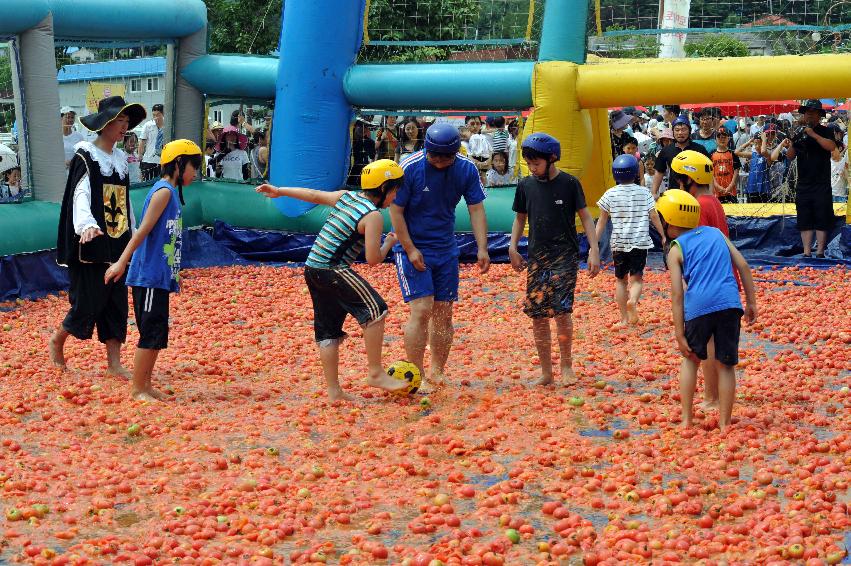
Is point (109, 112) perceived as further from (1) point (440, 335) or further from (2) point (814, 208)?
(2) point (814, 208)

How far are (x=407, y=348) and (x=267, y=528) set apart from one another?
2922mm

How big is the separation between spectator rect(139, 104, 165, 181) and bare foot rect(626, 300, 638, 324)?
781cm

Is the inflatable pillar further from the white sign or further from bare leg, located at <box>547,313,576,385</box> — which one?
bare leg, located at <box>547,313,576,385</box>

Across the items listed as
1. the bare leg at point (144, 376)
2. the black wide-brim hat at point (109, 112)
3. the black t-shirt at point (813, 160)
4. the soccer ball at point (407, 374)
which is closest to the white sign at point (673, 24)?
the black t-shirt at point (813, 160)

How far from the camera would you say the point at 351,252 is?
25.6 ft

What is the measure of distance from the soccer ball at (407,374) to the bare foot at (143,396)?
169cm

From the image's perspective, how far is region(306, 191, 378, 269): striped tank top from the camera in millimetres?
7699

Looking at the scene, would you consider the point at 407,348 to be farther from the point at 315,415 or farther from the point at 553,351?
the point at 553,351

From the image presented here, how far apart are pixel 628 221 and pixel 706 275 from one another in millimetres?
3749

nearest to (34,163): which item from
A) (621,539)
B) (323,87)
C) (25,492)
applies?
(323,87)

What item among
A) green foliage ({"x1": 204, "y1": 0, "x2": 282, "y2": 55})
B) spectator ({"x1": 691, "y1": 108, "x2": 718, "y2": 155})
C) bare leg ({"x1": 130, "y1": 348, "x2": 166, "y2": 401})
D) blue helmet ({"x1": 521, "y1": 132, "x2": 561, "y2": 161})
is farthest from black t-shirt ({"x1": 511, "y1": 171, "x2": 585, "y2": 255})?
green foliage ({"x1": 204, "y1": 0, "x2": 282, "y2": 55})

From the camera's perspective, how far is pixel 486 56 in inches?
648

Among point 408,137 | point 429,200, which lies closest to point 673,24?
point 408,137

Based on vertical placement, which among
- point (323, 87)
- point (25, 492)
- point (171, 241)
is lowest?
point (25, 492)
